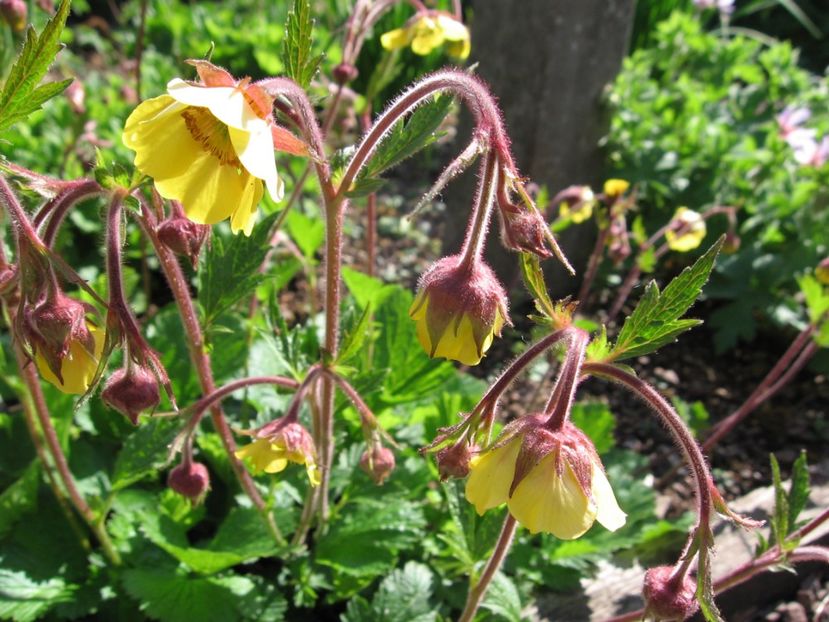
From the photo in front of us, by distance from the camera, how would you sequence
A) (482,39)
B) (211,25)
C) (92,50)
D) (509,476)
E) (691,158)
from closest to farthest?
(509,476), (482,39), (691,158), (211,25), (92,50)

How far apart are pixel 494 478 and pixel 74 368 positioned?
65cm

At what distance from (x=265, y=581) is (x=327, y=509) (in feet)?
0.72

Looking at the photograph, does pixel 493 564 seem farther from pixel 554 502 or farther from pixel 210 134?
pixel 210 134

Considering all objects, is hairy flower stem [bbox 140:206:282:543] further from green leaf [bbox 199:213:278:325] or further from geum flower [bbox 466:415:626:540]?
geum flower [bbox 466:415:626:540]

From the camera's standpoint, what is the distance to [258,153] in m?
0.94

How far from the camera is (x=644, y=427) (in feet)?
9.15

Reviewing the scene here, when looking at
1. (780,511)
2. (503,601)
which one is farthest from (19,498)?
(780,511)

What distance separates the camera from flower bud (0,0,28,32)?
7.27 ft

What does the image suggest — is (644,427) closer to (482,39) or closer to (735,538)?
(735,538)

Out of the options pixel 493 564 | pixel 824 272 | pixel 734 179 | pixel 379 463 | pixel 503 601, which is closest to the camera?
pixel 493 564

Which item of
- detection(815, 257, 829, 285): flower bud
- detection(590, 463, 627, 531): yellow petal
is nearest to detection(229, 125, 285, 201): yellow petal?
detection(590, 463, 627, 531): yellow petal

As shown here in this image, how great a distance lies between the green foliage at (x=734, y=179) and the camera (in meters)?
2.98

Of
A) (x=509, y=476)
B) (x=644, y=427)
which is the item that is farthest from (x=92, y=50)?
(x=509, y=476)

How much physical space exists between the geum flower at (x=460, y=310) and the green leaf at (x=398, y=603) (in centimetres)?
81
